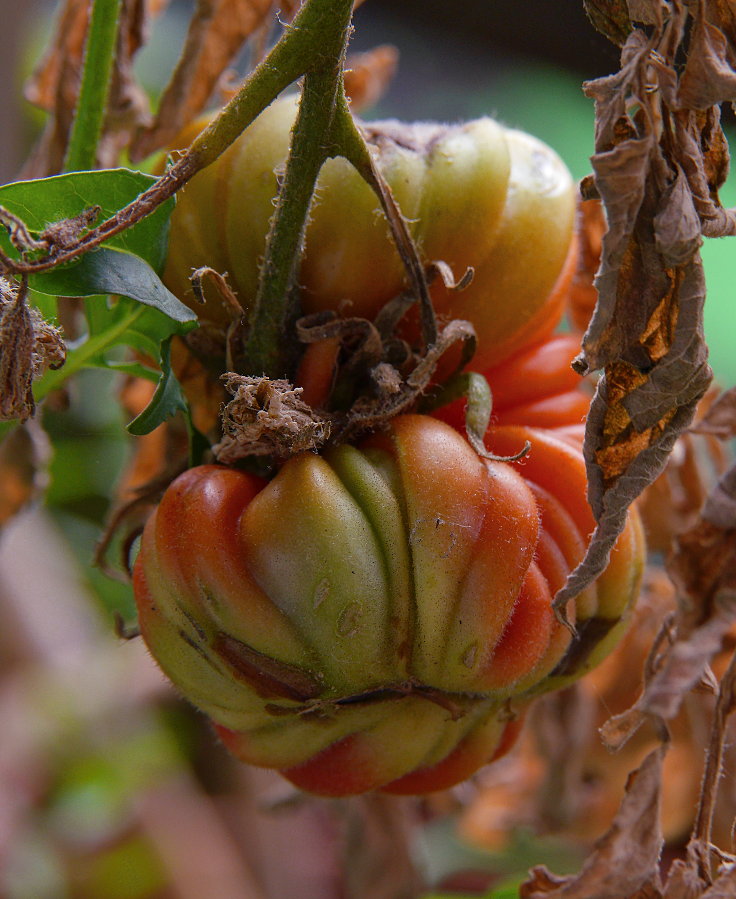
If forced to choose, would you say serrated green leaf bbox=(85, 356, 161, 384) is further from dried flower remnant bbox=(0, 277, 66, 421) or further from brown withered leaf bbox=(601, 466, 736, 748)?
brown withered leaf bbox=(601, 466, 736, 748)

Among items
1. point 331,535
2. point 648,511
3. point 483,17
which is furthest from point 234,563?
point 483,17

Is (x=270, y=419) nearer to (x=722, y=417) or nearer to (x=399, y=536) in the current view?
(x=399, y=536)

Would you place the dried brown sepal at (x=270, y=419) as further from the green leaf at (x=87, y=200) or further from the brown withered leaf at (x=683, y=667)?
the brown withered leaf at (x=683, y=667)

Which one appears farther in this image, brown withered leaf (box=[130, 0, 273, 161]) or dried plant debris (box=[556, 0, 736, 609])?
brown withered leaf (box=[130, 0, 273, 161])

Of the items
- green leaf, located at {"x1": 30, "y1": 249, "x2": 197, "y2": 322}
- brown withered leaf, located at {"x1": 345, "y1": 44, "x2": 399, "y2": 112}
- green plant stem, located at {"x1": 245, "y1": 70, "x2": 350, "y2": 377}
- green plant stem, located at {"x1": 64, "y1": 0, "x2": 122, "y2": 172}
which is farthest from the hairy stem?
brown withered leaf, located at {"x1": 345, "y1": 44, "x2": 399, "y2": 112}

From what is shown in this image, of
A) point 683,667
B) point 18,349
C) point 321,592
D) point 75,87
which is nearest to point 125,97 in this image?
point 75,87

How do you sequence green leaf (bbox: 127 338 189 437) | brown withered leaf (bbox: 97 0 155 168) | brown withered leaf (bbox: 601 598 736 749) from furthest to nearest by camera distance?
1. brown withered leaf (bbox: 97 0 155 168)
2. green leaf (bbox: 127 338 189 437)
3. brown withered leaf (bbox: 601 598 736 749)
